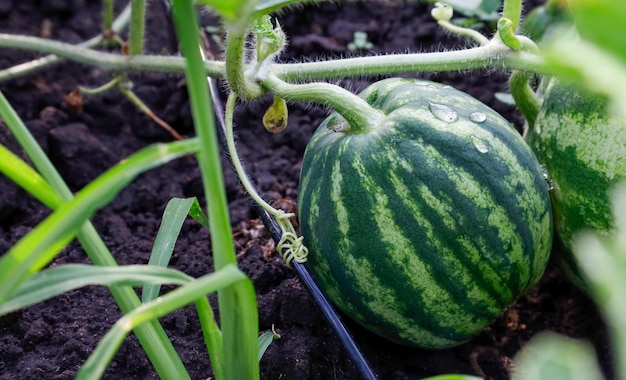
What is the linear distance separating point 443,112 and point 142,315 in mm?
717

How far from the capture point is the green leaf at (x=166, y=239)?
3.54ft

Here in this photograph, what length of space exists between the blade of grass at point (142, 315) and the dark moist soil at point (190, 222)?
560 mm

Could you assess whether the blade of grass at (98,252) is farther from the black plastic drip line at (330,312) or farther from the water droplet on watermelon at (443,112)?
the water droplet on watermelon at (443,112)

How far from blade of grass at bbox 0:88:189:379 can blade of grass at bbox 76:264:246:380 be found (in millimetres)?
261

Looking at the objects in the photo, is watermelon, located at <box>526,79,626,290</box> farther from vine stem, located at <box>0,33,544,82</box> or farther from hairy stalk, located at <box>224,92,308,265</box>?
hairy stalk, located at <box>224,92,308,265</box>

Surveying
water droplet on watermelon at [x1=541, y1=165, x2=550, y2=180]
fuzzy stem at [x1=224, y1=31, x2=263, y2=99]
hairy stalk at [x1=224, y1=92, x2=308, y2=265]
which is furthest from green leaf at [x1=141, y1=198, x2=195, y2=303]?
water droplet on watermelon at [x1=541, y1=165, x2=550, y2=180]

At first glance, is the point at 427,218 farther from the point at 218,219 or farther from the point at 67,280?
the point at 67,280

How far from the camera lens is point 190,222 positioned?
1757 millimetres

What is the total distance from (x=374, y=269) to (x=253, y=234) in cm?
55

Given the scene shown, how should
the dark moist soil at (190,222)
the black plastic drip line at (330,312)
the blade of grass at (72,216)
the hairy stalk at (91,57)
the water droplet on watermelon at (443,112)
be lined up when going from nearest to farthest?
the blade of grass at (72,216) < the black plastic drip line at (330,312) < the water droplet on watermelon at (443,112) < the dark moist soil at (190,222) < the hairy stalk at (91,57)

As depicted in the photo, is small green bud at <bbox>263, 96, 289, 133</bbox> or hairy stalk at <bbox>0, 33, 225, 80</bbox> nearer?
small green bud at <bbox>263, 96, 289, 133</bbox>

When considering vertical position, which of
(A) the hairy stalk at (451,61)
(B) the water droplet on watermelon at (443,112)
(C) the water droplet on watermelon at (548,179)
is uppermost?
(A) the hairy stalk at (451,61)

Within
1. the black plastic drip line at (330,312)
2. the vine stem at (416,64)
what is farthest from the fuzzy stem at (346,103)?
the black plastic drip line at (330,312)

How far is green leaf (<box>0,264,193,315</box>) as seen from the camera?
78cm
